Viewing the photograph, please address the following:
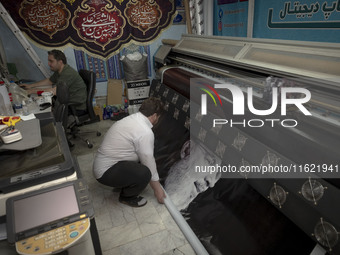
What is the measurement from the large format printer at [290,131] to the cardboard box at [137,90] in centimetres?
170

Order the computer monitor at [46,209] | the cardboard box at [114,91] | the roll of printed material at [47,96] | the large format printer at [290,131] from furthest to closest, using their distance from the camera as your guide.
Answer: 1. the cardboard box at [114,91]
2. the roll of printed material at [47,96]
3. the large format printer at [290,131]
4. the computer monitor at [46,209]

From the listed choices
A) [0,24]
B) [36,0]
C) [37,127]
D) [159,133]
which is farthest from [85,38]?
[37,127]

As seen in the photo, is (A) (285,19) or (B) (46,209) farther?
(A) (285,19)

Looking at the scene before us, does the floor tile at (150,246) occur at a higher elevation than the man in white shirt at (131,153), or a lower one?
lower

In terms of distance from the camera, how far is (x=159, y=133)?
3186 mm

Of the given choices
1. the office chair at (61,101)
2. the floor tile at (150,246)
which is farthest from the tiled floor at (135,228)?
the office chair at (61,101)

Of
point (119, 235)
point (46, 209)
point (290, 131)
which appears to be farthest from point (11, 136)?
point (290, 131)

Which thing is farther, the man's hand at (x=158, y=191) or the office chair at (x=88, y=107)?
the office chair at (x=88, y=107)

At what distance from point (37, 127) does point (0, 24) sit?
131 inches

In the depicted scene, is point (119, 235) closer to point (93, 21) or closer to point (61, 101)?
point (61, 101)

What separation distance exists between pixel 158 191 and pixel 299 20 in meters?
2.50

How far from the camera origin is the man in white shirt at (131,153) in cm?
204

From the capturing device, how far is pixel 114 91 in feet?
14.9

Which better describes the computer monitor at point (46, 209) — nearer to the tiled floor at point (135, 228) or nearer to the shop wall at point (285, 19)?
the tiled floor at point (135, 228)
